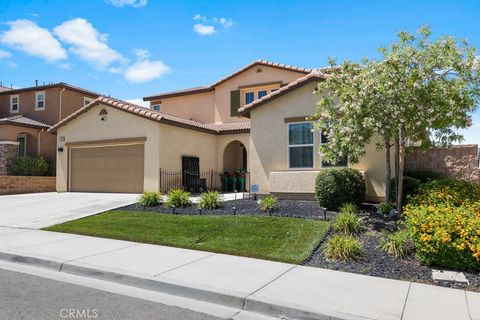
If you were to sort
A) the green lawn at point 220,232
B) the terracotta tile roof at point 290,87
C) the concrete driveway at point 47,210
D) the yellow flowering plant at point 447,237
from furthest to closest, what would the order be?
the terracotta tile roof at point 290,87, the concrete driveway at point 47,210, the green lawn at point 220,232, the yellow flowering plant at point 447,237

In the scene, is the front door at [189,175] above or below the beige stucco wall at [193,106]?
below

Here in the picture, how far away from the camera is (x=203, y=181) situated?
19.1m

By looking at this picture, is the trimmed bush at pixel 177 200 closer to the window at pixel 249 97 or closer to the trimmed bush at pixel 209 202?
the trimmed bush at pixel 209 202

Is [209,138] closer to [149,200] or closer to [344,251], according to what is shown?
[149,200]

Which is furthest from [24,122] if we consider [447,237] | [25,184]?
[447,237]

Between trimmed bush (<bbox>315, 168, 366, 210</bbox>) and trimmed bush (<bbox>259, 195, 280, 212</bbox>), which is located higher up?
trimmed bush (<bbox>315, 168, 366, 210</bbox>)

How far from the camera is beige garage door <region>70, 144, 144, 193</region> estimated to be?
60.8ft

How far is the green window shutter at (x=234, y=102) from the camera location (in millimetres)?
23594

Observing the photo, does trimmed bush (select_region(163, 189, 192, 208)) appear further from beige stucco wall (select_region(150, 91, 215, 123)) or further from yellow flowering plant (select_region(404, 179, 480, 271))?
beige stucco wall (select_region(150, 91, 215, 123))

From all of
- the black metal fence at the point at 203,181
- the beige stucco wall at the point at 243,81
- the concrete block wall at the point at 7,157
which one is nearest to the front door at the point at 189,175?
the black metal fence at the point at 203,181

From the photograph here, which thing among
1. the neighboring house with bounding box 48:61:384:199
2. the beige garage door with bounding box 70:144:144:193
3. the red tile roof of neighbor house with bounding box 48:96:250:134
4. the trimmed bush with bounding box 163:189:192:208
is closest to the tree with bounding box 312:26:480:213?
the neighboring house with bounding box 48:61:384:199

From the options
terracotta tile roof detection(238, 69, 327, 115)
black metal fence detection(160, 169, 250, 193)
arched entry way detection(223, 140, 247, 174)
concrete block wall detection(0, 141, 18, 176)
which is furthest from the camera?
concrete block wall detection(0, 141, 18, 176)
